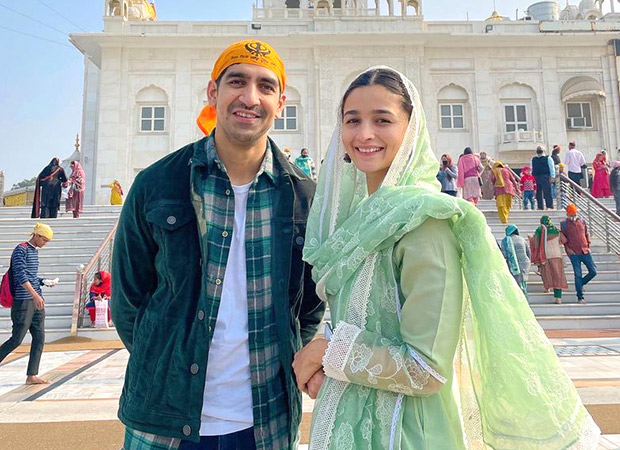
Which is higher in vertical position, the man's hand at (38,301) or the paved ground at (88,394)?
the man's hand at (38,301)

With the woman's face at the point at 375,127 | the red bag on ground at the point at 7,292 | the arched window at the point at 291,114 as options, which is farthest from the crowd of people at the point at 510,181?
the woman's face at the point at 375,127

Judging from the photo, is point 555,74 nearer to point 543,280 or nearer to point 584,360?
point 543,280

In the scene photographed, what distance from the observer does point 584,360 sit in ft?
17.9

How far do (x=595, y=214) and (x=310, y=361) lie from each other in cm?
1180

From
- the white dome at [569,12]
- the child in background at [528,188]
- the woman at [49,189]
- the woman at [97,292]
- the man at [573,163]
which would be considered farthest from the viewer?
the white dome at [569,12]

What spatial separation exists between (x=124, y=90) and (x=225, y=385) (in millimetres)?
21770

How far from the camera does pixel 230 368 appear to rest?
1.53 m

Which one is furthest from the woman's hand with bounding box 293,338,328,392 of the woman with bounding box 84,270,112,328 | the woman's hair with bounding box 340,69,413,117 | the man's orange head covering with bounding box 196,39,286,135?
the woman with bounding box 84,270,112,328

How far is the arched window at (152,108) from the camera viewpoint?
20719 mm

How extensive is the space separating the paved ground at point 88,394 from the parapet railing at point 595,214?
149 inches

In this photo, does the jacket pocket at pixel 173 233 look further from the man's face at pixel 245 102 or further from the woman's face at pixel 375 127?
the woman's face at pixel 375 127

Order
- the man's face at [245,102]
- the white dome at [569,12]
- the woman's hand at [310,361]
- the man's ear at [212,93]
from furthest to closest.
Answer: the white dome at [569,12] → the man's ear at [212,93] → the man's face at [245,102] → the woman's hand at [310,361]

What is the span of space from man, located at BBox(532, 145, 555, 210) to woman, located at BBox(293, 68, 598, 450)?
12665 mm

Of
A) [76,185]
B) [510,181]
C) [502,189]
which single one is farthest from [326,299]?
[76,185]
